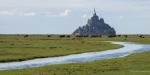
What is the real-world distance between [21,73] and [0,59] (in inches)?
654

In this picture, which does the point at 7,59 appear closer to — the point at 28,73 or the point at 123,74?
the point at 28,73

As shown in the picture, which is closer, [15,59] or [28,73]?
[28,73]

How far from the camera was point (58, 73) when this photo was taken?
1469 inches

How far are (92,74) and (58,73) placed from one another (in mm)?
3411

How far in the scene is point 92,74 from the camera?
3638 centimetres

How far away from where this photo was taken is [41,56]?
203ft

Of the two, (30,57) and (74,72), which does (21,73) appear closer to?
(74,72)

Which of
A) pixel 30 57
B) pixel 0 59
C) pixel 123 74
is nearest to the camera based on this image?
pixel 123 74

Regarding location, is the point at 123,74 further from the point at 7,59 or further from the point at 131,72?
the point at 7,59

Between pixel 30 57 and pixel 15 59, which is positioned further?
pixel 30 57

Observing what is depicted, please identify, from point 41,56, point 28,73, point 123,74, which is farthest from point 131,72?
point 41,56

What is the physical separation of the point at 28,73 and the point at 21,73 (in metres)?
0.68

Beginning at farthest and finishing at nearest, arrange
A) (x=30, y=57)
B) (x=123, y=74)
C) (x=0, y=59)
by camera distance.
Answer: (x=30, y=57), (x=0, y=59), (x=123, y=74)

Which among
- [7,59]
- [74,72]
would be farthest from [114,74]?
[7,59]
